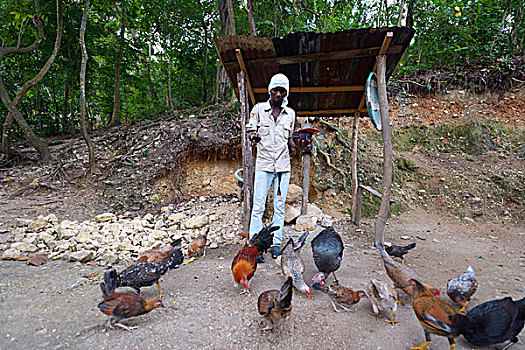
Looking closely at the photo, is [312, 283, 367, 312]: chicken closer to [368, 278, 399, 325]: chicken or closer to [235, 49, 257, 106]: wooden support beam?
[368, 278, 399, 325]: chicken

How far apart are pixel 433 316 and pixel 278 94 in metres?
3.02

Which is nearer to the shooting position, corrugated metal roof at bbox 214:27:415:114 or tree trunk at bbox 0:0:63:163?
corrugated metal roof at bbox 214:27:415:114

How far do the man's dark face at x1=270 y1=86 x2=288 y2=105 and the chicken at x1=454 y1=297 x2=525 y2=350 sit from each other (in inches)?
121

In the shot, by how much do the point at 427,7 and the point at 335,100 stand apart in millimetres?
7042

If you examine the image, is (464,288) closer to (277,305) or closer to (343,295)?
(343,295)

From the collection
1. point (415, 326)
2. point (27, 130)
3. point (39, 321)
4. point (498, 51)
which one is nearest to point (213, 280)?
point (39, 321)

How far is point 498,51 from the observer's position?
8.27 metres

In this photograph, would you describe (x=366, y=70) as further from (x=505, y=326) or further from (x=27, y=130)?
(x=27, y=130)

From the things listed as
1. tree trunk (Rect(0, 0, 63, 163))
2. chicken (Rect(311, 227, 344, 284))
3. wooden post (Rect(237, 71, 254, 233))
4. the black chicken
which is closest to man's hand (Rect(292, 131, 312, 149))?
wooden post (Rect(237, 71, 254, 233))

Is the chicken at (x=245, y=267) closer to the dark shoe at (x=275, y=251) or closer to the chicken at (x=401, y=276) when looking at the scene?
the dark shoe at (x=275, y=251)

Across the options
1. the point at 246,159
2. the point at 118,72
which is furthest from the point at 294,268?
the point at 118,72

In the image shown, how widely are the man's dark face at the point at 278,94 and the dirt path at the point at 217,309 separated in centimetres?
237

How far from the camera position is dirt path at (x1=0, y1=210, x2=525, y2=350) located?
1939mm

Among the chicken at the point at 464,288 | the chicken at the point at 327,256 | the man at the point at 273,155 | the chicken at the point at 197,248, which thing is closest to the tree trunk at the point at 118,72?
the chicken at the point at 197,248
